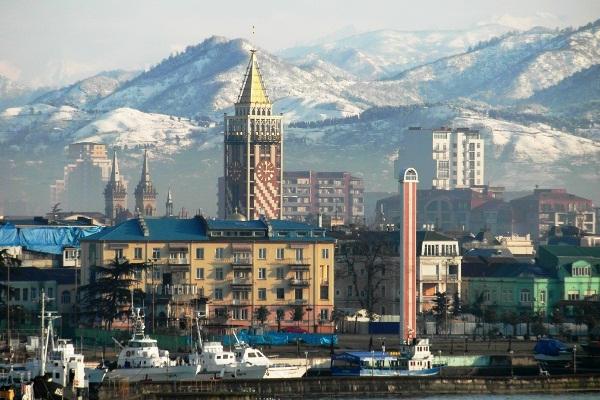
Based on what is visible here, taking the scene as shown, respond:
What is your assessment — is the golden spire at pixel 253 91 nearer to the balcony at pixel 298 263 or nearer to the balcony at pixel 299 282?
the balcony at pixel 298 263

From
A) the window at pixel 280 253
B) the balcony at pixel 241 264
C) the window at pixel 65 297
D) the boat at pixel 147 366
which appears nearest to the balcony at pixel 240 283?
the balcony at pixel 241 264

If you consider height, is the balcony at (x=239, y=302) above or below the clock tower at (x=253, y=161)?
below

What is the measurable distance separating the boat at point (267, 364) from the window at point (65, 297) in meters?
28.0

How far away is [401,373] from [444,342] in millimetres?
15220

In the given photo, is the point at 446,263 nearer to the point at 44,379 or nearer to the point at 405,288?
the point at 405,288

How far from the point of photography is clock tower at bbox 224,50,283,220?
18112 cm

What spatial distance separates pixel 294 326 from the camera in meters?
121

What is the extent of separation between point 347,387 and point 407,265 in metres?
18.5

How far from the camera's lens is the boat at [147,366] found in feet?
308

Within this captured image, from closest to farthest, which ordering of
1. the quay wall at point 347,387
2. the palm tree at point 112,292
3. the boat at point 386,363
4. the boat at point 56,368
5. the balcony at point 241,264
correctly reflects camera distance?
the boat at point 56,368, the quay wall at point 347,387, the boat at point 386,363, the palm tree at point 112,292, the balcony at point 241,264

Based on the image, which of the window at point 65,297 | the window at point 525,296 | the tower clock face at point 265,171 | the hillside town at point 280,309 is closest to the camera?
the hillside town at point 280,309

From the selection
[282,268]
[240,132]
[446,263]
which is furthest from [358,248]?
[240,132]

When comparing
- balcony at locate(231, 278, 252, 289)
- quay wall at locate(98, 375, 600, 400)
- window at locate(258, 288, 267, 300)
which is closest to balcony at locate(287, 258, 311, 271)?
window at locate(258, 288, 267, 300)

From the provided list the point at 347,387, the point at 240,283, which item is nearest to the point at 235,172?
the point at 240,283
